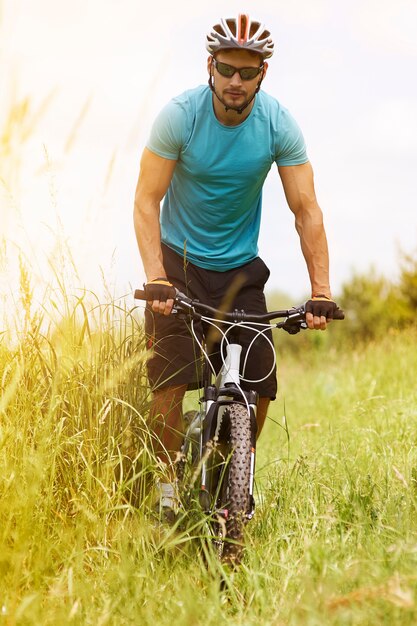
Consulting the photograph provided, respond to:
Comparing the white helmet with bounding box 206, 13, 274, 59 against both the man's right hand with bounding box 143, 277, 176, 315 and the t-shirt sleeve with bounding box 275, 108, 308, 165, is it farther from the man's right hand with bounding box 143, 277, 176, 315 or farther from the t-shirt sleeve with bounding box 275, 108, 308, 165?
the man's right hand with bounding box 143, 277, 176, 315

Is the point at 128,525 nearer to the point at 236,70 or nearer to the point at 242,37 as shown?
the point at 236,70

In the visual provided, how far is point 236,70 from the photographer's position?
13.8 feet

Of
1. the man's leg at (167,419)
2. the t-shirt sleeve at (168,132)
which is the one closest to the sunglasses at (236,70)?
the t-shirt sleeve at (168,132)

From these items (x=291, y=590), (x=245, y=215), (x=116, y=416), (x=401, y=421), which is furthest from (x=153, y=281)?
(x=401, y=421)

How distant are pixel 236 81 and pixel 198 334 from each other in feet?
3.90

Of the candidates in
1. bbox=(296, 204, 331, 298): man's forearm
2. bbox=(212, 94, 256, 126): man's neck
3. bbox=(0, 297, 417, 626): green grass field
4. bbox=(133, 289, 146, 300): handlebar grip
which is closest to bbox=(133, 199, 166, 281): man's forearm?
bbox=(0, 297, 417, 626): green grass field

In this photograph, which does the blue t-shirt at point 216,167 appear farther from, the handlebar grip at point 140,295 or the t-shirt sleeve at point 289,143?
the handlebar grip at point 140,295

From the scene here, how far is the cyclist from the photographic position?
14.0ft

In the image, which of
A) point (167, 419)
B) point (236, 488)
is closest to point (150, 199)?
point (167, 419)

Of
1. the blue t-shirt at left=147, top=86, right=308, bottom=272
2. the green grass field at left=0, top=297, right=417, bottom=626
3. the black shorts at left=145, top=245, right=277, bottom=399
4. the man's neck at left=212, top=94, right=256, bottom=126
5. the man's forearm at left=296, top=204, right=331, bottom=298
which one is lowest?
the green grass field at left=0, top=297, right=417, bottom=626

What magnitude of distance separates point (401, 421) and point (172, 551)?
3225mm

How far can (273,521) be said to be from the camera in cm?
412

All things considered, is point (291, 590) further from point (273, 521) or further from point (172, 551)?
point (273, 521)

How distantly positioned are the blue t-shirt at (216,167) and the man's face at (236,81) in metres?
0.22
